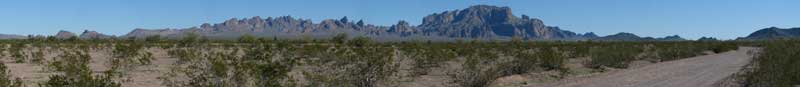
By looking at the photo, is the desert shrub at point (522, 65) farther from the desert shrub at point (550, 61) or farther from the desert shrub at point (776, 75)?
the desert shrub at point (776, 75)

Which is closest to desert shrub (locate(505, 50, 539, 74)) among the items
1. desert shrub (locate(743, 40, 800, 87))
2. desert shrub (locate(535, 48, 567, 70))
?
desert shrub (locate(535, 48, 567, 70))

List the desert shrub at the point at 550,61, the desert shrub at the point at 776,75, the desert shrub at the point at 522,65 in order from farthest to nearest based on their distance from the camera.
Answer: the desert shrub at the point at 550,61
the desert shrub at the point at 522,65
the desert shrub at the point at 776,75

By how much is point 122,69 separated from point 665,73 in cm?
1649

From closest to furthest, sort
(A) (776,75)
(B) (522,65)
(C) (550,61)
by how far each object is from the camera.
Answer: (A) (776,75) < (B) (522,65) < (C) (550,61)

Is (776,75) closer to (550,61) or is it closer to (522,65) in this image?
(522,65)

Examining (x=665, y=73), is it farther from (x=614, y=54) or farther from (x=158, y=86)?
(x=158, y=86)

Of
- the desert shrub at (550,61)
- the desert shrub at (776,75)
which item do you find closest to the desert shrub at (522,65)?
the desert shrub at (550,61)

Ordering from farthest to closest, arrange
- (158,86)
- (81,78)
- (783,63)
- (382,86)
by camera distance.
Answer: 1. (158,86)
2. (382,86)
3. (783,63)
4. (81,78)

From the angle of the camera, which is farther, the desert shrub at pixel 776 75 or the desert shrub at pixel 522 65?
the desert shrub at pixel 522 65

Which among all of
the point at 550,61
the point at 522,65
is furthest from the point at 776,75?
the point at 550,61

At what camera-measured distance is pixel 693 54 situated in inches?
1572

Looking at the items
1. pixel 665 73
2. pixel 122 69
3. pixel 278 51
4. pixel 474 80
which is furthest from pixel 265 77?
pixel 278 51

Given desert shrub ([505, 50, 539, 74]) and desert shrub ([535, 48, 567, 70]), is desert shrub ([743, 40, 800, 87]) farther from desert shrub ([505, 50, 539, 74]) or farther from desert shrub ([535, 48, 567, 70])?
desert shrub ([535, 48, 567, 70])

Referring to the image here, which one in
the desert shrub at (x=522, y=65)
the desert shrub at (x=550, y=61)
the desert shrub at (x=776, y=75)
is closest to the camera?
the desert shrub at (x=776, y=75)
